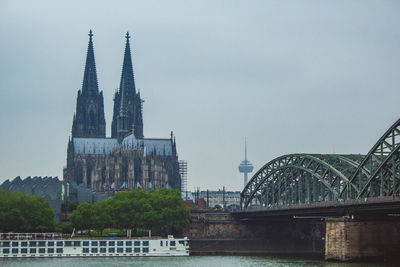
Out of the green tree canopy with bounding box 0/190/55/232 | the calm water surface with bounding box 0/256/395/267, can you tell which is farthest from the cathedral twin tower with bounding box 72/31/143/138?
the calm water surface with bounding box 0/256/395/267

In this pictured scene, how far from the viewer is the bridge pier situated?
76.8 meters

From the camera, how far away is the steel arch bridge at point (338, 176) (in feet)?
244

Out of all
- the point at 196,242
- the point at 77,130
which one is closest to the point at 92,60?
the point at 77,130

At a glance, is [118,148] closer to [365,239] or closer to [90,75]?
[90,75]

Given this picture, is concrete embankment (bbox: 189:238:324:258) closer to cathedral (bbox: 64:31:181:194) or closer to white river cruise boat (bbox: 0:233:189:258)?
white river cruise boat (bbox: 0:233:189:258)

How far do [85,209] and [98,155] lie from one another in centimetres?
6636

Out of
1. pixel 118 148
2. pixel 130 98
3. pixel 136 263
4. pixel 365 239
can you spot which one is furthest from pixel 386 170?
pixel 130 98

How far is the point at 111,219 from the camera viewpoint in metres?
113

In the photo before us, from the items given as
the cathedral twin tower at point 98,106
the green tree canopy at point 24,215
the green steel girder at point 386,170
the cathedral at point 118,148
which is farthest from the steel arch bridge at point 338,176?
the cathedral twin tower at point 98,106

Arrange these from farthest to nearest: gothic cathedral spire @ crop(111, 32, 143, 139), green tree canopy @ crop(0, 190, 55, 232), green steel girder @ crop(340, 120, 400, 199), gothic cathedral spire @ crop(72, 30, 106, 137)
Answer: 1. gothic cathedral spire @ crop(111, 32, 143, 139)
2. gothic cathedral spire @ crop(72, 30, 106, 137)
3. green tree canopy @ crop(0, 190, 55, 232)
4. green steel girder @ crop(340, 120, 400, 199)

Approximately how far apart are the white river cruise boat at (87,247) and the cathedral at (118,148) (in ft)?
244

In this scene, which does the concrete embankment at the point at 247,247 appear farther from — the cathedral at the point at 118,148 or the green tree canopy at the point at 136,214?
the cathedral at the point at 118,148

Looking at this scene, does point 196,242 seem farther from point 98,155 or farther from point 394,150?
point 98,155

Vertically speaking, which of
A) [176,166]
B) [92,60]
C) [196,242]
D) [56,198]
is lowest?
[196,242]
